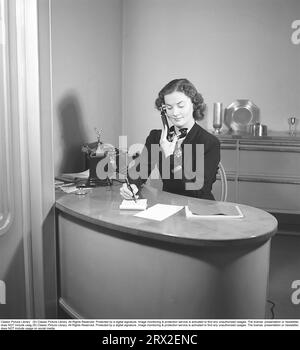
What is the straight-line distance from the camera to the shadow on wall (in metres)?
2.96

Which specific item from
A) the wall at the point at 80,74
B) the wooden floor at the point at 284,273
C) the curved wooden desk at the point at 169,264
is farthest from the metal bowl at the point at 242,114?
the curved wooden desk at the point at 169,264

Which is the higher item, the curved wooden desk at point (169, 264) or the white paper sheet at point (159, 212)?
the white paper sheet at point (159, 212)

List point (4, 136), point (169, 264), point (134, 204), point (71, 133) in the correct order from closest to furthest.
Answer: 1. point (169, 264)
2. point (4, 136)
3. point (134, 204)
4. point (71, 133)

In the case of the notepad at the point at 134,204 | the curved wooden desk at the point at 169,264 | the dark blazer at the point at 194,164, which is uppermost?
the dark blazer at the point at 194,164

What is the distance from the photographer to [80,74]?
10.6 feet

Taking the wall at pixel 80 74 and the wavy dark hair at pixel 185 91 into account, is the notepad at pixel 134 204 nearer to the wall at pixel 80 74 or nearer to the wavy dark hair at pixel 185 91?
the wavy dark hair at pixel 185 91

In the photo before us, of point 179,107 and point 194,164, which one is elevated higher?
point 179,107

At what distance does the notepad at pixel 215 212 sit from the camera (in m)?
1.77

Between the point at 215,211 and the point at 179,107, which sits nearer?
the point at 215,211

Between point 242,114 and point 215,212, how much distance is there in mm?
2783

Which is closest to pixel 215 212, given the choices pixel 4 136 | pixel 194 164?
pixel 194 164

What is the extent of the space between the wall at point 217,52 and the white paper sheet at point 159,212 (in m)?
2.70

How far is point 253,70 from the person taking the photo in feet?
14.4

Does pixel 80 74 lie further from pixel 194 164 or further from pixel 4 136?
pixel 4 136
